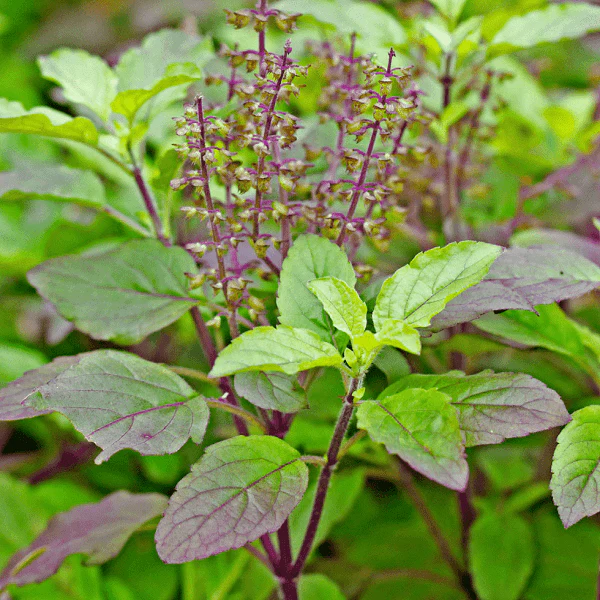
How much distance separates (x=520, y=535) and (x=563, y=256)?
1.68 feet

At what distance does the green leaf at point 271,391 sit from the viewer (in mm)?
598

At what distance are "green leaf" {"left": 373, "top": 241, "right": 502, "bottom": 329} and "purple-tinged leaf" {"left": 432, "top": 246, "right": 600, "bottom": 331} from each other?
0.12 ft

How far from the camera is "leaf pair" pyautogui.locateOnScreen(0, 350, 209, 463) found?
56 centimetres

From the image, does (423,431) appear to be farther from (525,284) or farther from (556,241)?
(556,241)

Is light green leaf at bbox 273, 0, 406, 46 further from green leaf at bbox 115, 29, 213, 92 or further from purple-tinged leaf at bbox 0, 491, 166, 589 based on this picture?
purple-tinged leaf at bbox 0, 491, 166, 589

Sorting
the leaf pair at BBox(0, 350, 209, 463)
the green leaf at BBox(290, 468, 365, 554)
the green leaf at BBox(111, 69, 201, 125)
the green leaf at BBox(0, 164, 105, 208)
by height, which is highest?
the green leaf at BBox(111, 69, 201, 125)

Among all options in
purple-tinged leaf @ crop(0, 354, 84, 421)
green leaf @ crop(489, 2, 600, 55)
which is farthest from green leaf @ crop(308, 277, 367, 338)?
green leaf @ crop(489, 2, 600, 55)

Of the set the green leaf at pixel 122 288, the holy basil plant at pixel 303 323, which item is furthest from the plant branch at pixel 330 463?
the green leaf at pixel 122 288

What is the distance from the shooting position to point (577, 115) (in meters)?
1.33

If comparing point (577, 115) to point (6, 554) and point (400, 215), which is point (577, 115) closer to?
point (400, 215)

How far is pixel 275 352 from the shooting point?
56 centimetres

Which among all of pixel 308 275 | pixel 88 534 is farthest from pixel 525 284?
pixel 88 534

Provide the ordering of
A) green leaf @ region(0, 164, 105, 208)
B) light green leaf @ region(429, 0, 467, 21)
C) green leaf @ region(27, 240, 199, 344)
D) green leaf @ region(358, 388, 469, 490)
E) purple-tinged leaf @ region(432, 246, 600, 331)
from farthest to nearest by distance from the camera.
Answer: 1. light green leaf @ region(429, 0, 467, 21)
2. green leaf @ region(0, 164, 105, 208)
3. green leaf @ region(27, 240, 199, 344)
4. purple-tinged leaf @ region(432, 246, 600, 331)
5. green leaf @ region(358, 388, 469, 490)

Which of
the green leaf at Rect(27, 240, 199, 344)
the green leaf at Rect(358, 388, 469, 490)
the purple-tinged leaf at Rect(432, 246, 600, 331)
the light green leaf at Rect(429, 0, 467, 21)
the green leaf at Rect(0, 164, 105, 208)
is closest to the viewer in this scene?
the green leaf at Rect(358, 388, 469, 490)
